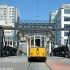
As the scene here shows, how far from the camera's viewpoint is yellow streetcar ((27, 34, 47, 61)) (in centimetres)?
3281

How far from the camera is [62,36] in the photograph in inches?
3949

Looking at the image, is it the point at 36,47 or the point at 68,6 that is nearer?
the point at 36,47

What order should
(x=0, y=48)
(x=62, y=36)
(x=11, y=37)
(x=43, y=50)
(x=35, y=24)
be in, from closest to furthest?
(x=43, y=50) < (x=0, y=48) < (x=35, y=24) < (x=62, y=36) < (x=11, y=37)

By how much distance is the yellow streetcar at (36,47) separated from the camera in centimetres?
3281

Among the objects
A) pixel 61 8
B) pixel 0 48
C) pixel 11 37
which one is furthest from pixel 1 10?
pixel 0 48

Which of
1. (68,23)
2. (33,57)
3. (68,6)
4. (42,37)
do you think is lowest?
(33,57)

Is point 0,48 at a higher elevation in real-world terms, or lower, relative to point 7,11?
lower

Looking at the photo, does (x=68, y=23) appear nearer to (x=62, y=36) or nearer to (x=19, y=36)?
(x=62, y=36)

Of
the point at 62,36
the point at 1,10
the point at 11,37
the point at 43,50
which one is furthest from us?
the point at 1,10

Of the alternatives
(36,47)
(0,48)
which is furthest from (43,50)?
(0,48)

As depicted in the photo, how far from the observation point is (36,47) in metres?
33.0

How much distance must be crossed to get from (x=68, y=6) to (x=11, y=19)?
309 ft

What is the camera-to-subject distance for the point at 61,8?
101438 mm

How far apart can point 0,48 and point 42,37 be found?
26.1m
